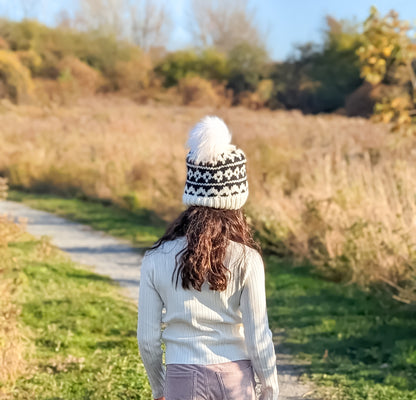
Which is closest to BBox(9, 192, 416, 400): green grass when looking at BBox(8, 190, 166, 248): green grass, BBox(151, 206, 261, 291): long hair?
BBox(151, 206, 261, 291): long hair

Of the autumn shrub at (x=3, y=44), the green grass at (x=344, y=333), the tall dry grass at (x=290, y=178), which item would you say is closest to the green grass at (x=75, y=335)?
the green grass at (x=344, y=333)

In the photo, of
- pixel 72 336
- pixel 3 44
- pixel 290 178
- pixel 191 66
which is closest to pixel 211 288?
pixel 72 336

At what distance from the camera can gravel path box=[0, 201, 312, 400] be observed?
472cm

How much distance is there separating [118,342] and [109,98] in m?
31.2

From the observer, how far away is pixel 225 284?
2.20m

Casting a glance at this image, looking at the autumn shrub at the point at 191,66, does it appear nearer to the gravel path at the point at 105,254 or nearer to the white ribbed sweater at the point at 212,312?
the gravel path at the point at 105,254

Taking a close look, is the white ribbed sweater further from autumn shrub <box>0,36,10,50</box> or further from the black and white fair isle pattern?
autumn shrub <box>0,36,10,50</box>

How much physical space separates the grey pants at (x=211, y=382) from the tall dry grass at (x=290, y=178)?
3.84 metres

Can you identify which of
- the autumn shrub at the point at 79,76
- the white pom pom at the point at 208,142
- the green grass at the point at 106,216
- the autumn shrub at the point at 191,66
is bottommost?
the green grass at the point at 106,216

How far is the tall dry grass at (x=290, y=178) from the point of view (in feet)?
22.1

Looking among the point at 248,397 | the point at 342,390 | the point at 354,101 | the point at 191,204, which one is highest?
the point at 354,101

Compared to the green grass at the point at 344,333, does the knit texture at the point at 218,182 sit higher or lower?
higher

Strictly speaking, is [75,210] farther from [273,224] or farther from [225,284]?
[225,284]

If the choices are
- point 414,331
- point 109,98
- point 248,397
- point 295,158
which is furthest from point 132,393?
point 109,98
